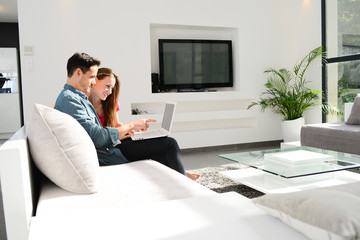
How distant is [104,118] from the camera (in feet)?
8.52

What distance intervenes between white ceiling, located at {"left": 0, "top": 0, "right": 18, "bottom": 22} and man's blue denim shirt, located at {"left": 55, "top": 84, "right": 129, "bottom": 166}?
14.7ft

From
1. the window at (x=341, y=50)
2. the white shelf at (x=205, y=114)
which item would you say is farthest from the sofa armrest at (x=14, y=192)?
the window at (x=341, y=50)

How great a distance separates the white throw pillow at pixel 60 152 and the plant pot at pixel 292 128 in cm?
412

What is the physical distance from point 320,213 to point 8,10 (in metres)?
6.83

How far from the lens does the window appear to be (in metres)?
4.82

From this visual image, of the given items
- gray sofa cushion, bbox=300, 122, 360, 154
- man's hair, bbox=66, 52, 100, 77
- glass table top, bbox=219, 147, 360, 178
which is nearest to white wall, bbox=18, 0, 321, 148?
gray sofa cushion, bbox=300, 122, 360, 154

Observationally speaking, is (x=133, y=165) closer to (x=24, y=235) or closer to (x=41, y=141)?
(x=41, y=141)

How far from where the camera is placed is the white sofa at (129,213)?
901mm

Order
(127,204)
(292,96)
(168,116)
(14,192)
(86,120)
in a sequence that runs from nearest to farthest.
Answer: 1. (14,192)
2. (127,204)
3. (86,120)
4. (168,116)
5. (292,96)

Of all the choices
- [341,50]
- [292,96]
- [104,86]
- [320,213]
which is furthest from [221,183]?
[341,50]

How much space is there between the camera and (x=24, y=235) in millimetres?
1211

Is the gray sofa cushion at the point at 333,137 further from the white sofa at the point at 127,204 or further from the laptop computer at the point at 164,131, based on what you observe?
the white sofa at the point at 127,204

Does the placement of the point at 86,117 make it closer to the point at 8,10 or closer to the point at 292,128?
the point at 292,128

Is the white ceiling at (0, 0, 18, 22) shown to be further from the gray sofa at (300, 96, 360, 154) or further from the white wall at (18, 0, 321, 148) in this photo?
the gray sofa at (300, 96, 360, 154)
